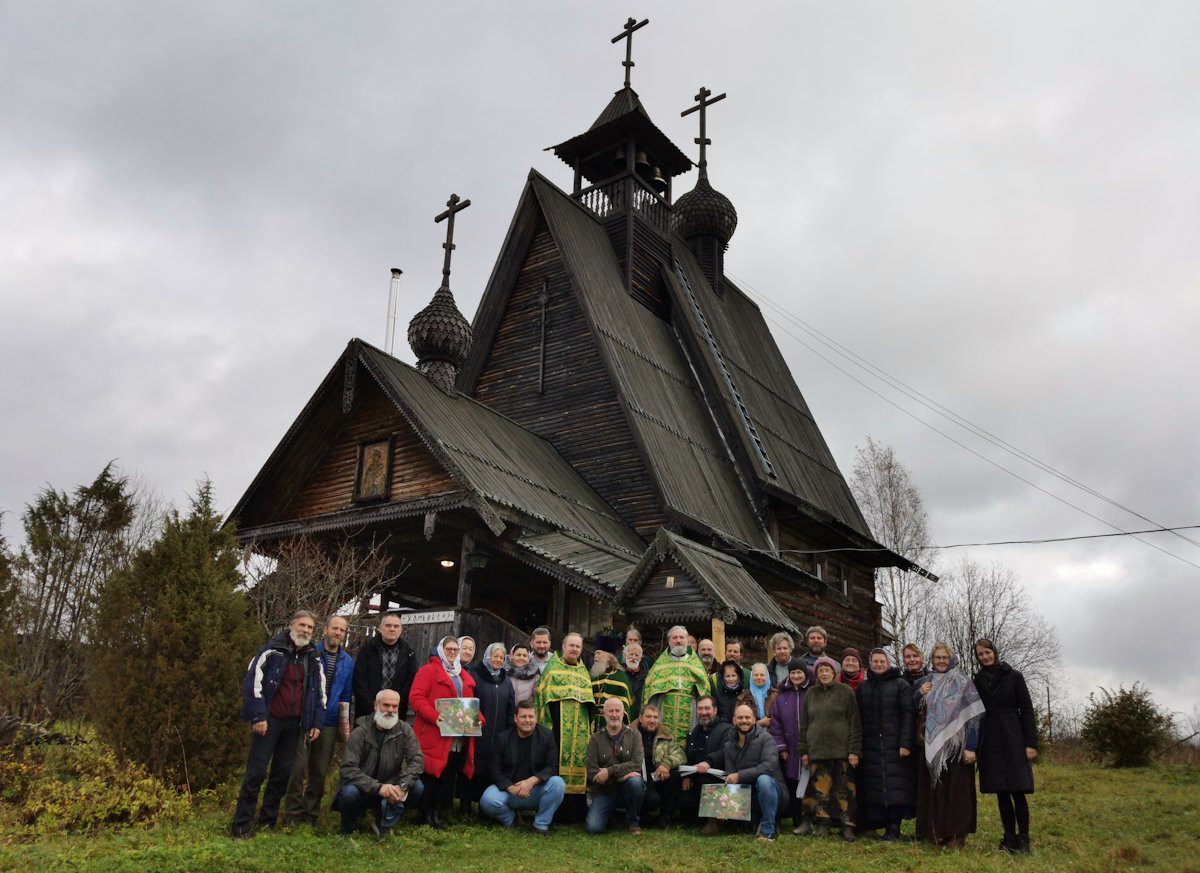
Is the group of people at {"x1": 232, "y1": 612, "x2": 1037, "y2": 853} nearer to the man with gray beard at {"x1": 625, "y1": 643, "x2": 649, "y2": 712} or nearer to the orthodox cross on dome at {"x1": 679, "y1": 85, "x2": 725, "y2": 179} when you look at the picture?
Result: the man with gray beard at {"x1": 625, "y1": 643, "x2": 649, "y2": 712}

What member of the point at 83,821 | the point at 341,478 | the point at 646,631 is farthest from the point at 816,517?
the point at 83,821

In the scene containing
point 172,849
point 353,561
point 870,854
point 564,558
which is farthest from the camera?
point 353,561

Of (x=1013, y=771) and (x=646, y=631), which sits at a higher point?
(x=646, y=631)

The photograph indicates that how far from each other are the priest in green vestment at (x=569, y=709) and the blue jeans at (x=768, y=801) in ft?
4.81

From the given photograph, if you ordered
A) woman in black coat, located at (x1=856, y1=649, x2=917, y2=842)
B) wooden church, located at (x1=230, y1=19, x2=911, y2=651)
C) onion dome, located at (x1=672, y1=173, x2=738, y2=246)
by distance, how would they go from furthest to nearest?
onion dome, located at (x1=672, y1=173, x2=738, y2=246) → wooden church, located at (x1=230, y1=19, x2=911, y2=651) → woman in black coat, located at (x1=856, y1=649, x2=917, y2=842)

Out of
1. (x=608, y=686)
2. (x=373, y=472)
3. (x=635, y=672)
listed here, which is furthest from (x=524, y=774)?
(x=373, y=472)

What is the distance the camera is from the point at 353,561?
540 inches

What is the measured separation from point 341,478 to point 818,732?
9.16 meters

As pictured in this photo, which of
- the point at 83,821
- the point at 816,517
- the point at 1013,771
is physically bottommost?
the point at 83,821

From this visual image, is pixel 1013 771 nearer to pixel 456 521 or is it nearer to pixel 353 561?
pixel 456 521

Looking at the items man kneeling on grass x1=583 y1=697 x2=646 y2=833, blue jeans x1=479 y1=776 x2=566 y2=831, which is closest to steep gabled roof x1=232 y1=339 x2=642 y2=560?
man kneeling on grass x1=583 y1=697 x2=646 y2=833

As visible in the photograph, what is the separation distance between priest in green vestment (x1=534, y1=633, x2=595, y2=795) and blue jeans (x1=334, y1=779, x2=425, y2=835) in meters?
1.53

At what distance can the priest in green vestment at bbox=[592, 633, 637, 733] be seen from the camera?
8867 millimetres

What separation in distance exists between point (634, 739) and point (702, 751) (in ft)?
2.21
